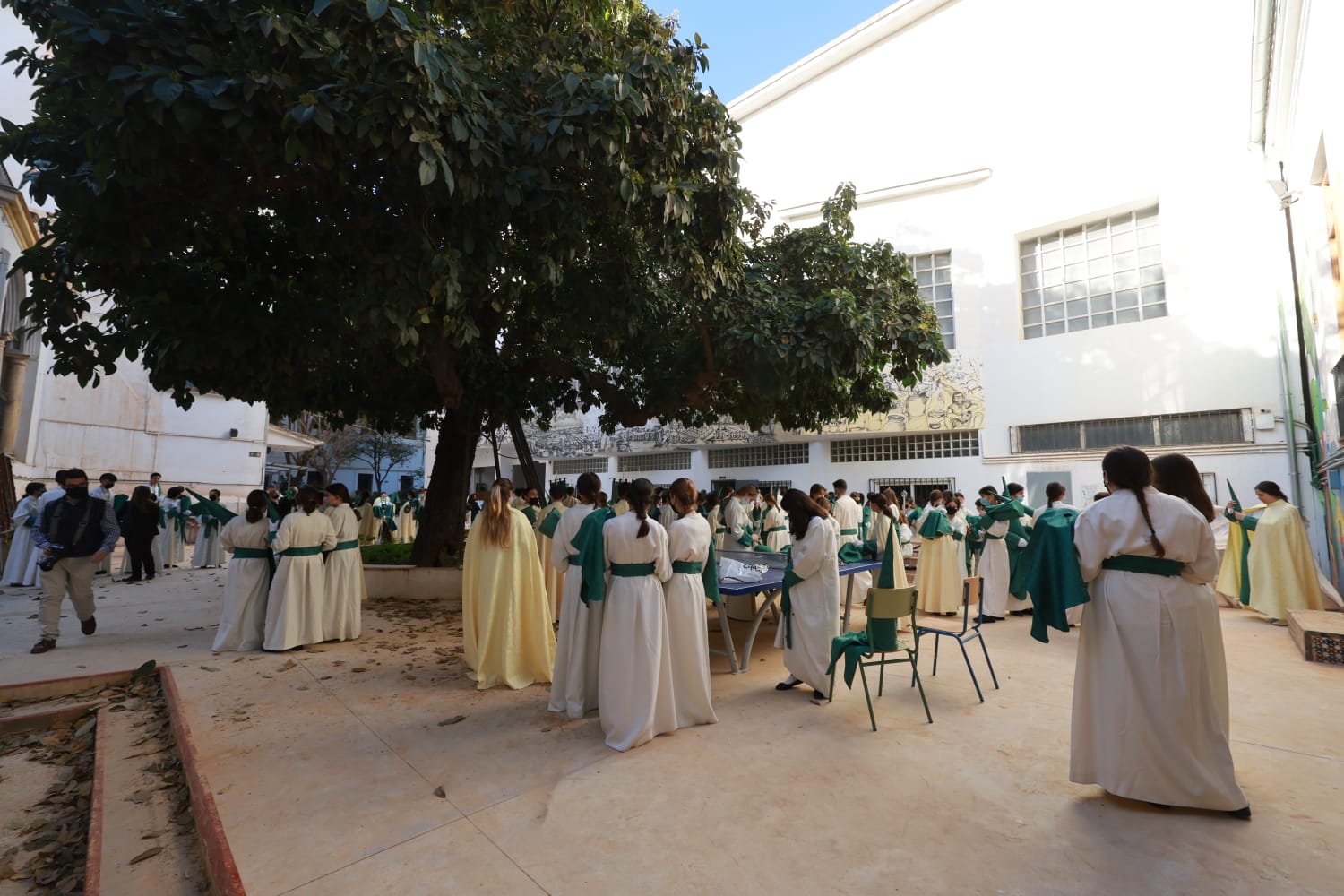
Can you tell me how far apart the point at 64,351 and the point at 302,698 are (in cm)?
389

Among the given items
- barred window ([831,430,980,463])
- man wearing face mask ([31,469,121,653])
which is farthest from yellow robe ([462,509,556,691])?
barred window ([831,430,980,463])

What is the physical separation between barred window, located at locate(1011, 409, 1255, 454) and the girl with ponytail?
1300cm

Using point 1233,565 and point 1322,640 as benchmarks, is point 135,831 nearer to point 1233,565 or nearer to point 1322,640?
point 1322,640

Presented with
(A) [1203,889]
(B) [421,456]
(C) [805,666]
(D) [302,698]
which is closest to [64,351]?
(D) [302,698]

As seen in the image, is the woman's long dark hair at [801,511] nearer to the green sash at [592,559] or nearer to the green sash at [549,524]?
the green sash at [592,559]

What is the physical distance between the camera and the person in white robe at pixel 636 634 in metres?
4.37

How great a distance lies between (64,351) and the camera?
6051 millimetres

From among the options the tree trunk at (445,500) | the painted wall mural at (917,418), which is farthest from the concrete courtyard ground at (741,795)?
the painted wall mural at (917,418)

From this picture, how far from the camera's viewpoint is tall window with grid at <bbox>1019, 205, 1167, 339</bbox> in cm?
1405

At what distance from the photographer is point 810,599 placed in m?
5.50

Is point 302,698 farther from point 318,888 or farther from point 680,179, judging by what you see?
point 680,179

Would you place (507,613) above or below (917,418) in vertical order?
below

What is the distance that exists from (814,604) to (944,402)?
12749mm

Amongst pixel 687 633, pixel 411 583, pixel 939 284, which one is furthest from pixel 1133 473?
pixel 939 284
